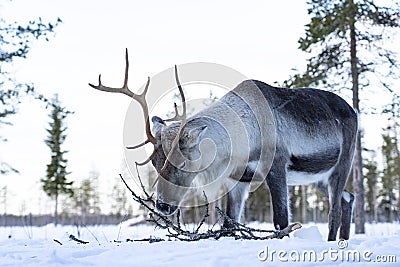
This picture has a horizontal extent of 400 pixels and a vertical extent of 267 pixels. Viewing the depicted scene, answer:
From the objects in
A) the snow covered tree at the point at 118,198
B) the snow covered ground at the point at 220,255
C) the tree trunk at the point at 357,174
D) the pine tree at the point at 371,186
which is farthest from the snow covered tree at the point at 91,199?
the snow covered ground at the point at 220,255

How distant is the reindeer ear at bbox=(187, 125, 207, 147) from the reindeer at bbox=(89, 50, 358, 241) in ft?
0.03

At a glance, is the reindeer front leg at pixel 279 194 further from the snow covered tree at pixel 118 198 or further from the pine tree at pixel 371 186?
the snow covered tree at pixel 118 198

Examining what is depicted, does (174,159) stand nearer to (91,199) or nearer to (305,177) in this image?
(305,177)

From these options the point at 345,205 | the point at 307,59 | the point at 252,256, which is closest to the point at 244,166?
the point at 345,205

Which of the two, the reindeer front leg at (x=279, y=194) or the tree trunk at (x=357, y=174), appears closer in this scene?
the reindeer front leg at (x=279, y=194)

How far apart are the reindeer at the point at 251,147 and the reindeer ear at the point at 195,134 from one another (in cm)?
1

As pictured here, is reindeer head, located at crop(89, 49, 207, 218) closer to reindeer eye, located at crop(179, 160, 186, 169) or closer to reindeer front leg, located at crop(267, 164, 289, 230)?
reindeer eye, located at crop(179, 160, 186, 169)

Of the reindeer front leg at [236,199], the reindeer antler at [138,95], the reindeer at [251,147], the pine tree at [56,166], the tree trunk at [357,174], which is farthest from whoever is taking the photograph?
the pine tree at [56,166]

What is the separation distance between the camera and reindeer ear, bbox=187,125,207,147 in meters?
4.71

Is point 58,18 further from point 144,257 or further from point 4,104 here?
point 144,257

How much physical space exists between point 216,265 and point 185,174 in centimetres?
237

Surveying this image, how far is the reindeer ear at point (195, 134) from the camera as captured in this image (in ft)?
15.4

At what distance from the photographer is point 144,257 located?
105 inches

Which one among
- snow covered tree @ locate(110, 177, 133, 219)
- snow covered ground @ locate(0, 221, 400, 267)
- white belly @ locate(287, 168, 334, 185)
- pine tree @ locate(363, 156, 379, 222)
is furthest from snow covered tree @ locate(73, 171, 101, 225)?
snow covered ground @ locate(0, 221, 400, 267)
